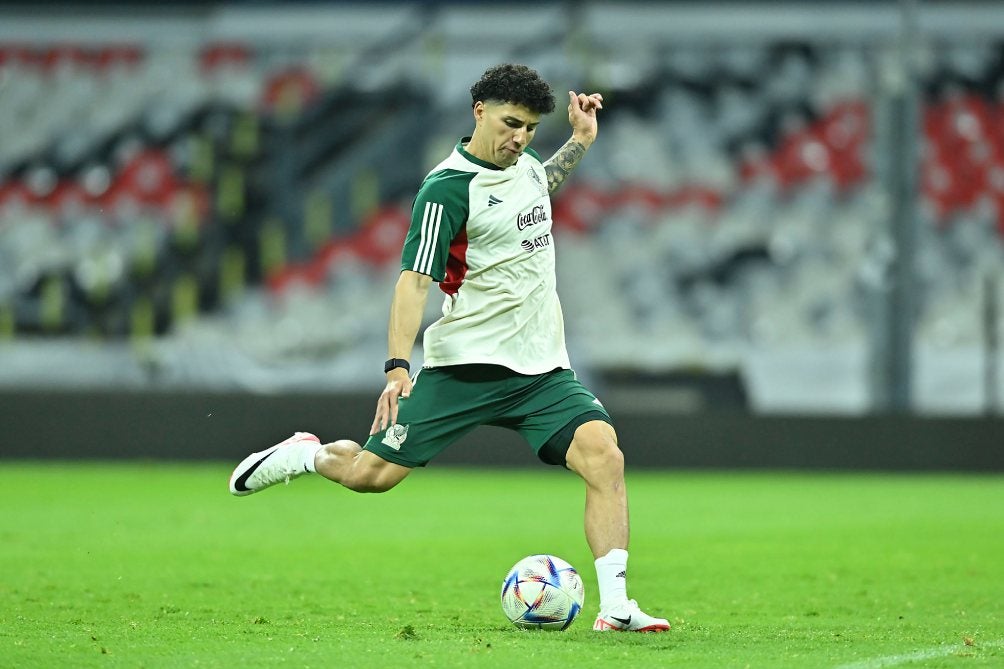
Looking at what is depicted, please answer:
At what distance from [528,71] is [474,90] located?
249mm

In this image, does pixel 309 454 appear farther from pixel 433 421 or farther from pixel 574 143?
pixel 574 143

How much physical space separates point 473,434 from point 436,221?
1134 centimetres

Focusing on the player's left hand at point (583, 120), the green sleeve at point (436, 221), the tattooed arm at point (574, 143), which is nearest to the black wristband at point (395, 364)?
the green sleeve at point (436, 221)

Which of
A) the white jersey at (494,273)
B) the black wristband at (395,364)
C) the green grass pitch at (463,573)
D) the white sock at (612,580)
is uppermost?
the white jersey at (494,273)

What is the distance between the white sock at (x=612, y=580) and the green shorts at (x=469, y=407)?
578 millimetres

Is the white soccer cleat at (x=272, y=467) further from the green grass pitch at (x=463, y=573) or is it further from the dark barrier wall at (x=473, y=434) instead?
the dark barrier wall at (x=473, y=434)

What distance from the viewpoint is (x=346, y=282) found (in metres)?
20.9

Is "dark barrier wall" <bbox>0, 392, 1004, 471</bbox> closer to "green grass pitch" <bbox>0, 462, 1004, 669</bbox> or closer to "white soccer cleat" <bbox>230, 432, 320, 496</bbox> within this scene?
"green grass pitch" <bbox>0, 462, 1004, 669</bbox>

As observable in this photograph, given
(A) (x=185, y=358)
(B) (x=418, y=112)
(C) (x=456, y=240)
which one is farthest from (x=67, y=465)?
(C) (x=456, y=240)

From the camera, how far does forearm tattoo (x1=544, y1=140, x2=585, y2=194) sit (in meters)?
7.00

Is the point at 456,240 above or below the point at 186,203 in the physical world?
below

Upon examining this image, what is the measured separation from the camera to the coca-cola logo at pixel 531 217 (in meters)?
6.57

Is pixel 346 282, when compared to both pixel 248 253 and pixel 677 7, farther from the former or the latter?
pixel 677 7

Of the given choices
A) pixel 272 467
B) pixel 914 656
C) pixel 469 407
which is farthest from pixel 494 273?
pixel 914 656
